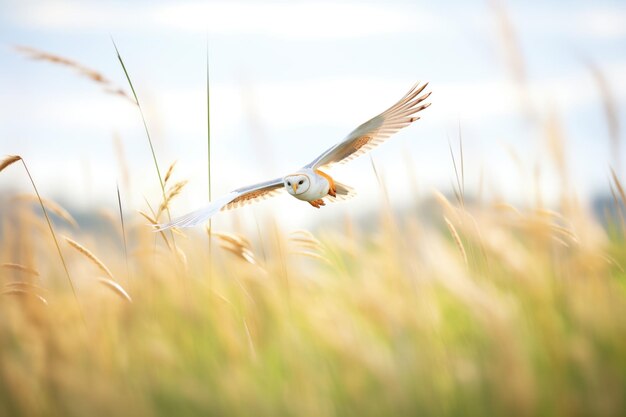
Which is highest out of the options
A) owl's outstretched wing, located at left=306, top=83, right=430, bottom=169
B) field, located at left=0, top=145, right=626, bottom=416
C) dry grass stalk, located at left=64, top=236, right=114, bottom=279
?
owl's outstretched wing, located at left=306, top=83, right=430, bottom=169

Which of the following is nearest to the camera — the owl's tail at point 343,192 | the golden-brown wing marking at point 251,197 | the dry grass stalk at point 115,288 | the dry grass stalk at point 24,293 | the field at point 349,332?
the field at point 349,332

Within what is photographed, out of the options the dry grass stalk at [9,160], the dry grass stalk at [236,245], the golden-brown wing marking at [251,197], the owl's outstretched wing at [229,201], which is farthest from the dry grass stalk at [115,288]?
the golden-brown wing marking at [251,197]

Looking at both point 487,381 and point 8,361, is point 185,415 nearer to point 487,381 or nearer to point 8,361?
point 8,361

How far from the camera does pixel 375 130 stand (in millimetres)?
2678

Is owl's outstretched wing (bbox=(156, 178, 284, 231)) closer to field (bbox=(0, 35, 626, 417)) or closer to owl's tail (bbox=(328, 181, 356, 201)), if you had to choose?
field (bbox=(0, 35, 626, 417))

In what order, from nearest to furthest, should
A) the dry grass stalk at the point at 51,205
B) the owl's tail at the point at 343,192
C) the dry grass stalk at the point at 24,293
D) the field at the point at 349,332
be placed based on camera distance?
the field at the point at 349,332 → the dry grass stalk at the point at 24,293 → the dry grass stalk at the point at 51,205 → the owl's tail at the point at 343,192

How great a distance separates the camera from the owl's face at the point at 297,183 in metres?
2.37

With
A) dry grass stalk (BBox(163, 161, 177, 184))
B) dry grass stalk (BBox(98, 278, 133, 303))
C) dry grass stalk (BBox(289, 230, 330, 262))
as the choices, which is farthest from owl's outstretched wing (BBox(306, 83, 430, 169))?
dry grass stalk (BBox(98, 278, 133, 303))

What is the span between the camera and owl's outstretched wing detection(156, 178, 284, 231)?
90.7 inches

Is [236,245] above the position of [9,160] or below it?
below

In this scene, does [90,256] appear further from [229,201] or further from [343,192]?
[343,192]

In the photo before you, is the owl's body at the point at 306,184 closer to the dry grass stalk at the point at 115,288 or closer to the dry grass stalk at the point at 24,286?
the dry grass stalk at the point at 115,288

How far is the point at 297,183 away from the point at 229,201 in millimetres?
263

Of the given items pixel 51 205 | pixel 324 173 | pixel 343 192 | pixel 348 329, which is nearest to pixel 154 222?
pixel 51 205
